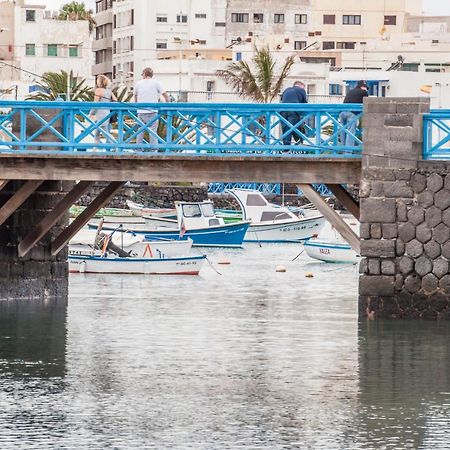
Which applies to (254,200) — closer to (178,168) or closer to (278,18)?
(178,168)

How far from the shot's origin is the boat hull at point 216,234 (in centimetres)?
6494

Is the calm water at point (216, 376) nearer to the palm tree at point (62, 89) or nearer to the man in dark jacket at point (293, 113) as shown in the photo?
the man in dark jacket at point (293, 113)

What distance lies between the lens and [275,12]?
14262 cm

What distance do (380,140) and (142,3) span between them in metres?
105

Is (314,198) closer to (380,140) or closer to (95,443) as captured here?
(380,140)

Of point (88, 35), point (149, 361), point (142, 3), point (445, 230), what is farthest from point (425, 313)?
point (142, 3)

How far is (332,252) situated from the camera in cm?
5756

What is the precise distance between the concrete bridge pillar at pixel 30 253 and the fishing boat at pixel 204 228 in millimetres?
26468

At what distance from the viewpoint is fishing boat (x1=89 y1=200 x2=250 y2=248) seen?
65562mm

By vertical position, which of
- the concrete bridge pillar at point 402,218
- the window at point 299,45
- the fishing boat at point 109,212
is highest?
the window at point 299,45

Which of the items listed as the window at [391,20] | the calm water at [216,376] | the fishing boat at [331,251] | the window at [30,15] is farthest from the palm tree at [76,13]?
the calm water at [216,376]

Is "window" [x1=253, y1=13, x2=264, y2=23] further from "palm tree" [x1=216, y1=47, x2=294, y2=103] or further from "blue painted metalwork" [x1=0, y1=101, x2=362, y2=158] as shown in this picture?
"blue painted metalwork" [x1=0, y1=101, x2=362, y2=158]

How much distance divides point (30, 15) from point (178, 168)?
302ft

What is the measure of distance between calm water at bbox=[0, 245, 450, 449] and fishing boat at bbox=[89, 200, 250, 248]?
78.3 ft
